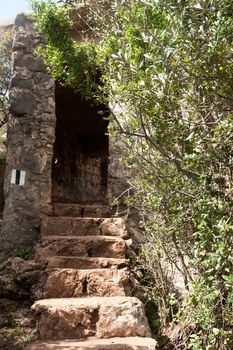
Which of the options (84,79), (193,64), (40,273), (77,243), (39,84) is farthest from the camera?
(39,84)

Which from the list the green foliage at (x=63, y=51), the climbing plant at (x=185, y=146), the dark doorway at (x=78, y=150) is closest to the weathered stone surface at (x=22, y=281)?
the climbing plant at (x=185, y=146)

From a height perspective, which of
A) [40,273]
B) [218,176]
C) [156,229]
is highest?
[218,176]

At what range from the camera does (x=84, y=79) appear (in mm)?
4703

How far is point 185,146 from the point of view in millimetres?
3148

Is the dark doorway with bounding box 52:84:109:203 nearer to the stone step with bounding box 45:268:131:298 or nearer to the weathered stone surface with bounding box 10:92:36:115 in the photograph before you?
the weathered stone surface with bounding box 10:92:36:115

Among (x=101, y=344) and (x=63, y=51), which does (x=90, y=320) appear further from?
(x=63, y=51)

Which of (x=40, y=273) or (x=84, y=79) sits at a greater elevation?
(x=84, y=79)

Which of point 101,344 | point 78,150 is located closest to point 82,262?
point 101,344

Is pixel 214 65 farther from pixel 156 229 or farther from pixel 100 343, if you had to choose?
pixel 100 343

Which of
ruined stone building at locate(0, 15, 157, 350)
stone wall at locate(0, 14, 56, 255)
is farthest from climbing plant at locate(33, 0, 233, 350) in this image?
stone wall at locate(0, 14, 56, 255)

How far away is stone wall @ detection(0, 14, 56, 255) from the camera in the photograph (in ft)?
15.8

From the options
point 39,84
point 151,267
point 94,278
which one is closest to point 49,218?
point 94,278

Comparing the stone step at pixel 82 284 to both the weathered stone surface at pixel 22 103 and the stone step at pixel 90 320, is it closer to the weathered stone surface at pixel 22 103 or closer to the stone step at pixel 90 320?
the stone step at pixel 90 320

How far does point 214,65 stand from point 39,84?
3464 millimetres
